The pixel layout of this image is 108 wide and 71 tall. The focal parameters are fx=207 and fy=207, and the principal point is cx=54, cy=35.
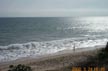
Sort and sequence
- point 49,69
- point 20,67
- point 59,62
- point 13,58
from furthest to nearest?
point 13,58, point 59,62, point 49,69, point 20,67

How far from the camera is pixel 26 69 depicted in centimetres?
1322

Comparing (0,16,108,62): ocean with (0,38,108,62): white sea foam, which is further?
(0,16,108,62): ocean

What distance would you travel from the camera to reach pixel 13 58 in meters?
24.6

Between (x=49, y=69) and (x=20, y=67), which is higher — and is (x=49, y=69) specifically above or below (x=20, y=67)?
below

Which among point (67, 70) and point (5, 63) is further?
point (5, 63)

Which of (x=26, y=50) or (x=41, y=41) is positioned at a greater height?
(x=26, y=50)

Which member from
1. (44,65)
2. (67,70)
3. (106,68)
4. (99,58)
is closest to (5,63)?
(44,65)

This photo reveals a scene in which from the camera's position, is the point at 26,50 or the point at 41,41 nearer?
the point at 26,50

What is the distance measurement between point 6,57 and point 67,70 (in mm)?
11114

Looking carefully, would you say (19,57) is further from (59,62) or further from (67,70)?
(67,70)

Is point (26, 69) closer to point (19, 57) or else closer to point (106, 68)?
point (106, 68)

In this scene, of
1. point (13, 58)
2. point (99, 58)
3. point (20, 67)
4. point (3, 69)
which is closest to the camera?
point (20, 67)

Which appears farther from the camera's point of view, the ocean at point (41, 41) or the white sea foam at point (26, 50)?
the ocean at point (41, 41)

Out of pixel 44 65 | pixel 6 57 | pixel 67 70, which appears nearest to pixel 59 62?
pixel 44 65
